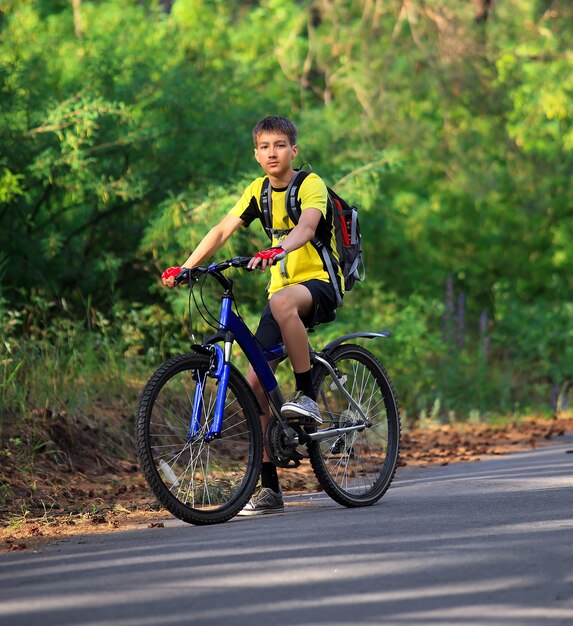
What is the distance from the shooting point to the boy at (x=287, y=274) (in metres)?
7.81

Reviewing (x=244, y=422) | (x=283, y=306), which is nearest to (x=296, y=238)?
(x=283, y=306)

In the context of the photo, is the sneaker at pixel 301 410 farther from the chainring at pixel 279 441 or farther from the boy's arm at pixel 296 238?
the boy's arm at pixel 296 238

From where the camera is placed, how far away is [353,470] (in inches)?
332

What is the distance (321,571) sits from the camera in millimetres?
5945

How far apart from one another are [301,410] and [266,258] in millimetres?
982

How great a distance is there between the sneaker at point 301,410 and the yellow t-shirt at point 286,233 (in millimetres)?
613

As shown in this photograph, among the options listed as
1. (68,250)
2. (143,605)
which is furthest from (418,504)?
(68,250)

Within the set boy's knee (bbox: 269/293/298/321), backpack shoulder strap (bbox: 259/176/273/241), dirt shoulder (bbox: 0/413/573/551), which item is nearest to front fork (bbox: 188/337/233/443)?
boy's knee (bbox: 269/293/298/321)

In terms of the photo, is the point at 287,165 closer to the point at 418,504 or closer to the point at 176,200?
the point at 418,504

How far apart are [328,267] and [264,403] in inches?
32.8

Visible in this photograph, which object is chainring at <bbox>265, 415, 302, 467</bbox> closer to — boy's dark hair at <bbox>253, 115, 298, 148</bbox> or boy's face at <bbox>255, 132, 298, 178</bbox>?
boy's face at <bbox>255, 132, 298, 178</bbox>

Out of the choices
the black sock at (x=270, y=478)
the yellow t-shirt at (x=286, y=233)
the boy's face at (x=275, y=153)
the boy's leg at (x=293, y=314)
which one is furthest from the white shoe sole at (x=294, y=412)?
the boy's face at (x=275, y=153)

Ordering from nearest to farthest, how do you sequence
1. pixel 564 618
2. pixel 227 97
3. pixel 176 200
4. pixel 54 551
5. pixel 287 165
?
pixel 564 618
pixel 54 551
pixel 287 165
pixel 176 200
pixel 227 97

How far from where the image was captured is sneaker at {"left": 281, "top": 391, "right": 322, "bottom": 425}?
7816 millimetres
